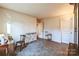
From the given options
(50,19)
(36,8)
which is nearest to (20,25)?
(36,8)

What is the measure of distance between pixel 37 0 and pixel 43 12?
0.67ft

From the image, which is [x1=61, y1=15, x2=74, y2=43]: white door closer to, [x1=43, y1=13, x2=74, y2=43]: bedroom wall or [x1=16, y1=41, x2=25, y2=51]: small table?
[x1=43, y1=13, x2=74, y2=43]: bedroom wall

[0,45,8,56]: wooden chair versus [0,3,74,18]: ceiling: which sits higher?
[0,3,74,18]: ceiling

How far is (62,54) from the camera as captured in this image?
1842 mm

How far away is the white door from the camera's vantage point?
6.12 ft

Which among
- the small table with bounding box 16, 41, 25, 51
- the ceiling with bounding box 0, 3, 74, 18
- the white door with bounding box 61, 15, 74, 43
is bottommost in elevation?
the small table with bounding box 16, 41, 25, 51

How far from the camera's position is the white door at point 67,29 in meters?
1.87

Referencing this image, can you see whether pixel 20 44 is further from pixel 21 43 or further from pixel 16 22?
pixel 16 22

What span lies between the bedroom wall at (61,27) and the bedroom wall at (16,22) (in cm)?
23

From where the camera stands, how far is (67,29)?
1.89 meters

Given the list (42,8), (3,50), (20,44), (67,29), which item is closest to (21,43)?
(20,44)

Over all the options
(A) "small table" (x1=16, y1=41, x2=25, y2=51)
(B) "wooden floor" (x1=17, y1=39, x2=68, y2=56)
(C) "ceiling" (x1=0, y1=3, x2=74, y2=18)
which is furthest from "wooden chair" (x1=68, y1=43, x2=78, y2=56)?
(A) "small table" (x1=16, y1=41, x2=25, y2=51)

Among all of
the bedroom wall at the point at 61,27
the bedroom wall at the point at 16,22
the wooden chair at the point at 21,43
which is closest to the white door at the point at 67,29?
the bedroom wall at the point at 61,27

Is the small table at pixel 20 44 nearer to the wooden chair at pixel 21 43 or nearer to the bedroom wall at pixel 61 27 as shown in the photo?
the wooden chair at pixel 21 43
